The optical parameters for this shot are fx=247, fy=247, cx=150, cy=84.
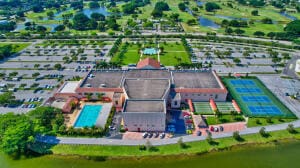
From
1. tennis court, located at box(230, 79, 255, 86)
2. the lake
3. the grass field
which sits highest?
the grass field

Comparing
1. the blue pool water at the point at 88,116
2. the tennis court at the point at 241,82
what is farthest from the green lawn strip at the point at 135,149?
the tennis court at the point at 241,82

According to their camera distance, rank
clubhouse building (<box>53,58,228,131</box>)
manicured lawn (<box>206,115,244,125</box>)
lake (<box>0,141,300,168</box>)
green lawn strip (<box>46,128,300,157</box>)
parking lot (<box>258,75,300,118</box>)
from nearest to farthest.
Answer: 1. lake (<box>0,141,300,168</box>)
2. green lawn strip (<box>46,128,300,157</box>)
3. clubhouse building (<box>53,58,228,131</box>)
4. manicured lawn (<box>206,115,244,125</box>)
5. parking lot (<box>258,75,300,118</box>)

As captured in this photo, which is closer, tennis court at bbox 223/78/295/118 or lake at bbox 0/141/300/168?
lake at bbox 0/141/300/168

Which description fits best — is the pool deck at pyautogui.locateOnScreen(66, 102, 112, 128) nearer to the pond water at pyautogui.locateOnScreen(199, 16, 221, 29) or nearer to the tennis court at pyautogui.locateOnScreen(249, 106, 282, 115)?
the tennis court at pyautogui.locateOnScreen(249, 106, 282, 115)

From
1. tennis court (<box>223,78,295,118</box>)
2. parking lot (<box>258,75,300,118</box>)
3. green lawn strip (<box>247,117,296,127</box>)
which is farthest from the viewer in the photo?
parking lot (<box>258,75,300,118</box>)

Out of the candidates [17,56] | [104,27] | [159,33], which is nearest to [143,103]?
[17,56]

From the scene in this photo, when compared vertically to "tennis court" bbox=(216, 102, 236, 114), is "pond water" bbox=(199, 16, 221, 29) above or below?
above

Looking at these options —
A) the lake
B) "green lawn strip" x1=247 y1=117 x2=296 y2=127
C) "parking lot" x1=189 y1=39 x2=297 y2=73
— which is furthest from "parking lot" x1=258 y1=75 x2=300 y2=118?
the lake
